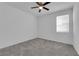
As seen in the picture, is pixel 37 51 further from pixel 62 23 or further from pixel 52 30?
pixel 52 30

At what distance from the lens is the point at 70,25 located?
16.8ft

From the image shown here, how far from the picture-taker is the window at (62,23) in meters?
5.31

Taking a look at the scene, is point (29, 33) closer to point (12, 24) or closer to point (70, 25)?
point (12, 24)

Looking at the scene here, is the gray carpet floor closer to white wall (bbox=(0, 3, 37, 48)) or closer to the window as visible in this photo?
white wall (bbox=(0, 3, 37, 48))

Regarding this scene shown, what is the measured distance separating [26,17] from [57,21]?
100 inches

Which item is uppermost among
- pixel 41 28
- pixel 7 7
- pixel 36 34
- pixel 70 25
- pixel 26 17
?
pixel 7 7

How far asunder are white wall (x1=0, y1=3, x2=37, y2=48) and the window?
2.52 meters

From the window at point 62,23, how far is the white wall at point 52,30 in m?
0.27

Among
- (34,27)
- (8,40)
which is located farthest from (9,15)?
(34,27)

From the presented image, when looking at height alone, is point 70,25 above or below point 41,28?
above

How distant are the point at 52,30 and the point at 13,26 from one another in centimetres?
328

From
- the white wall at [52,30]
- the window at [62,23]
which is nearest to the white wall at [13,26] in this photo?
the white wall at [52,30]

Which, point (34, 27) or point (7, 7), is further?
point (34, 27)

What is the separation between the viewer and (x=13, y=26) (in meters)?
4.91
